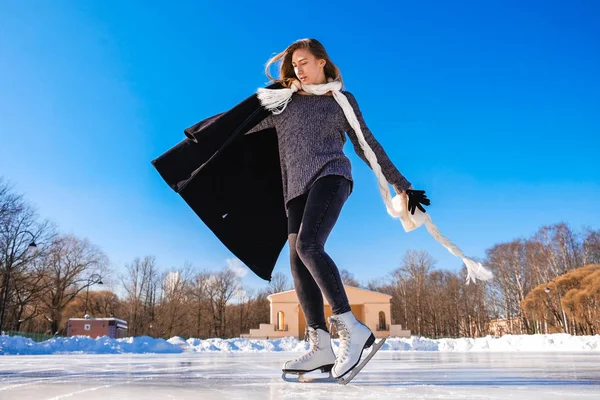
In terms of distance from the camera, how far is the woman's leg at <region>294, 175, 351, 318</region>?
A: 2045mm

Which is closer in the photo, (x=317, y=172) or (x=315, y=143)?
(x=317, y=172)

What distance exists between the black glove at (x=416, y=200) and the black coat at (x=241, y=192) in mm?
879

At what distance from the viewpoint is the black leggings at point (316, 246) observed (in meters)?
2.05

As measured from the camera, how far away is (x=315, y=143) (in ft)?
7.69

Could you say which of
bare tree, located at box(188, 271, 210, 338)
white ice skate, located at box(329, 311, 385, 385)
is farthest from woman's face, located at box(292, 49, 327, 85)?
bare tree, located at box(188, 271, 210, 338)

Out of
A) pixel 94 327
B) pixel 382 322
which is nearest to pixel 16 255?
pixel 94 327

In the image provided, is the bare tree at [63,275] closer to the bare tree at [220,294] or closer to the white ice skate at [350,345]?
the bare tree at [220,294]

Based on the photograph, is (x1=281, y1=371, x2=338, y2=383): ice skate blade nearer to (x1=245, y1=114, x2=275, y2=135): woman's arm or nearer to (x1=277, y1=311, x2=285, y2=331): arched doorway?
(x1=245, y1=114, x2=275, y2=135): woman's arm

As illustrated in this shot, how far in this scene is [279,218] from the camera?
278cm

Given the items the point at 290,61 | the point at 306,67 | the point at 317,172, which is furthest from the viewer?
the point at 290,61

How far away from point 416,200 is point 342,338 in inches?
31.1

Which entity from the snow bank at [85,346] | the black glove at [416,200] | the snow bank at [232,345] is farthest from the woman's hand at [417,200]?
the snow bank at [85,346]

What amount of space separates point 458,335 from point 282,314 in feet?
69.4

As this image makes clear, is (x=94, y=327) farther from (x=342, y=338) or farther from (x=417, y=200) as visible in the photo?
(x=417, y=200)
